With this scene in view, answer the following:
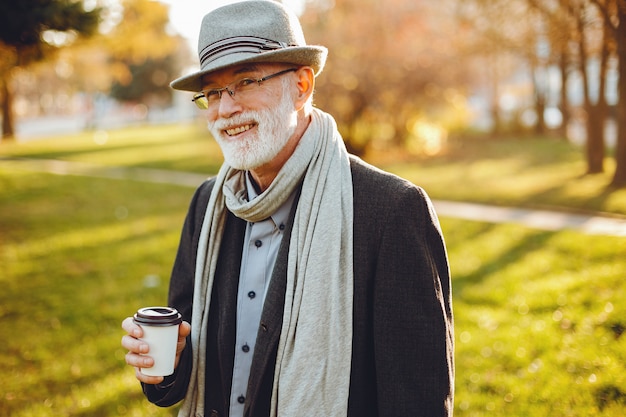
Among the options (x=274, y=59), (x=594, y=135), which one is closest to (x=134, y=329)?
(x=274, y=59)

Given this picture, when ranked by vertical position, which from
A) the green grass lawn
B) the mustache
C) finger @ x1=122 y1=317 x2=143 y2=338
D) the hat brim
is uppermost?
the hat brim

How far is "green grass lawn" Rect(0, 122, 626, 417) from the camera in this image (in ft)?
13.2

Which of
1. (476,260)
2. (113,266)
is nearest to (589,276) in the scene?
(476,260)

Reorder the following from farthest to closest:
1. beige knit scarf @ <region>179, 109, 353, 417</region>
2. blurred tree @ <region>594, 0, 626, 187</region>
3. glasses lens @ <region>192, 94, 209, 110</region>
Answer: blurred tree @ <region>594, 0, 626, 187</region> → glasses lens @ <region>192, 94, 209, 110</region> → beige knit scarf @ <region>179, 109, 353, 417</region>

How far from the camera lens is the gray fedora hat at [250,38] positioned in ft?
6.68

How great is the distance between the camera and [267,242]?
2223 millimetres

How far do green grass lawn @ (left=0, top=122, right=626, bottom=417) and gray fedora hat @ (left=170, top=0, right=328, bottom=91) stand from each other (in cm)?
285

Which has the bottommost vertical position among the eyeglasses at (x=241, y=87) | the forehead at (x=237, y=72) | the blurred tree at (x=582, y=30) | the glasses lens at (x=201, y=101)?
the glasses lens at (x=201, y=101)

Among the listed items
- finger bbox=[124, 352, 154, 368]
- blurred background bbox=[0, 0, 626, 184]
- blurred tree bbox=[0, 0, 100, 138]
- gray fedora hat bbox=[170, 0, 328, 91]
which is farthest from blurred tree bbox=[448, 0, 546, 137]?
blurred tree bbox=[0, 0, 100, 138]

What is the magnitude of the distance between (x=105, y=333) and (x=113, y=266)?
7.10ft

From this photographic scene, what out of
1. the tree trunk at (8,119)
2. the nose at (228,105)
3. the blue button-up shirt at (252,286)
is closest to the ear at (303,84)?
the nose at (228,105)

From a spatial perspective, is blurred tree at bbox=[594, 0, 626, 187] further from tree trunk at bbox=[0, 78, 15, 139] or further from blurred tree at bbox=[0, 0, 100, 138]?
tree trunk at bbox=[0, 78, 15, 139]

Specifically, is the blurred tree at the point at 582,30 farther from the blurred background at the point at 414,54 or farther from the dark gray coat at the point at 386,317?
the dark gray coat at the point at 386,317

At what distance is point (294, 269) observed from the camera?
203 cm
